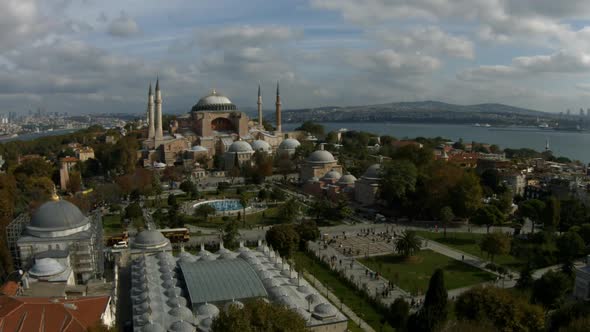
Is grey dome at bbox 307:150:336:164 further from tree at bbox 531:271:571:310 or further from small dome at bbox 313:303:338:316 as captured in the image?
small dome at bbox 313:303:338:316

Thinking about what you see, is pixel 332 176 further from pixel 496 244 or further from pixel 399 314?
pixel 399 314

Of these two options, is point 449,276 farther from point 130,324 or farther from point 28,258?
point 28,258

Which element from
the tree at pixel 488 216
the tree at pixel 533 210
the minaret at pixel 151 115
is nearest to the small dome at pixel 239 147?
the minaret at pixel 151 115

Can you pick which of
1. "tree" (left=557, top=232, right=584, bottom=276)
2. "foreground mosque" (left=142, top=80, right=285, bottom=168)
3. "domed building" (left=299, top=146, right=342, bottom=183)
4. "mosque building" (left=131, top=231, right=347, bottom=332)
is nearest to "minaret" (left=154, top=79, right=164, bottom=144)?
"foreground mosque" (left=142, top=80, right=285, bottom=168)

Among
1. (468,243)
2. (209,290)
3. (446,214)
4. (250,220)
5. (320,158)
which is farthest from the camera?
(320,158)

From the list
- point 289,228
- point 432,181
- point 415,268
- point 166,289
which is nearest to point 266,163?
point 432,181

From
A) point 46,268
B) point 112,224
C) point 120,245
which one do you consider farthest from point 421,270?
point 112,224
